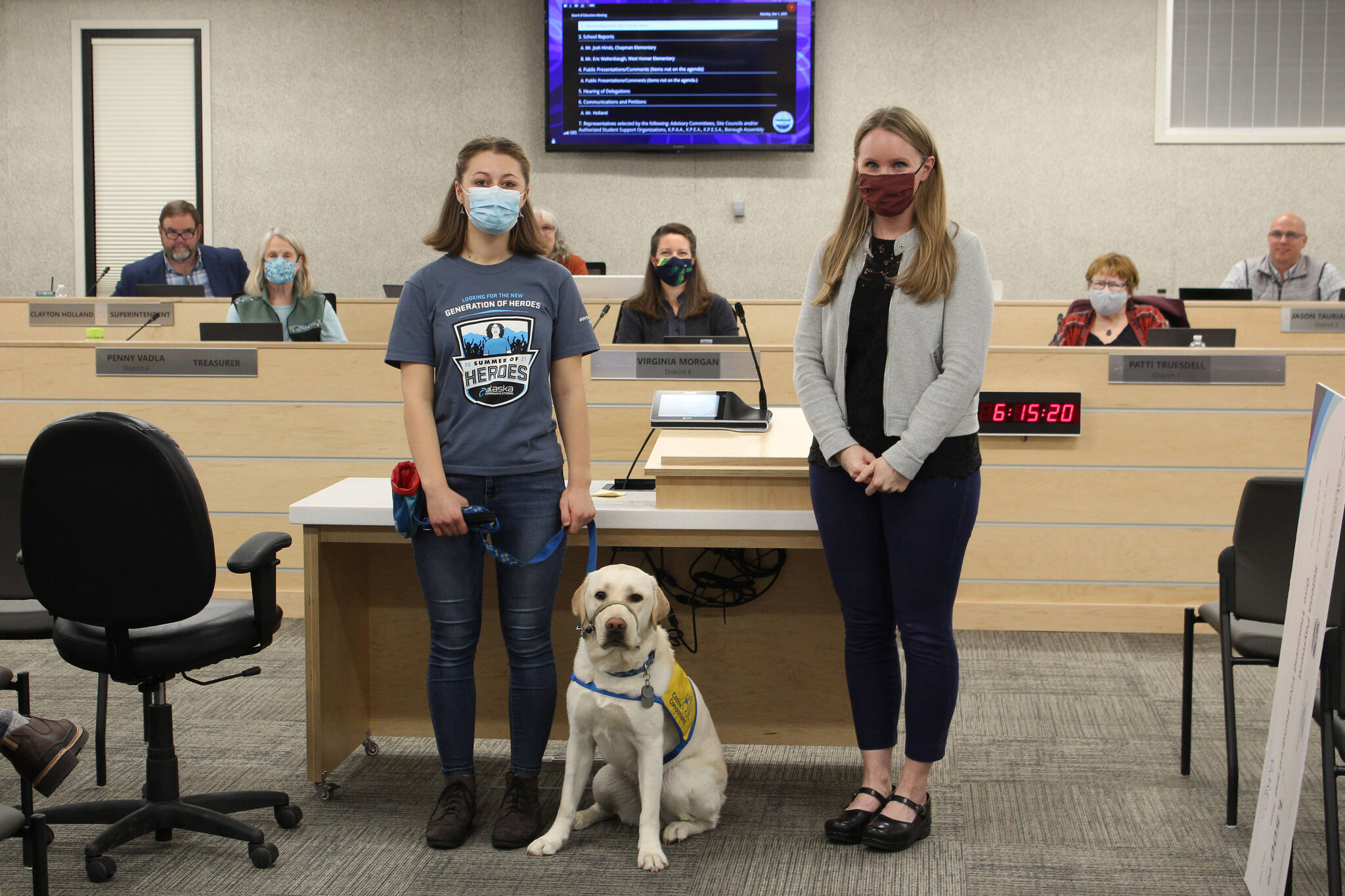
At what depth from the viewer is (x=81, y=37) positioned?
7.92 m

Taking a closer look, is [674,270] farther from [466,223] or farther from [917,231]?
[917,231]

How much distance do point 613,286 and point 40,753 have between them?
3.04 m

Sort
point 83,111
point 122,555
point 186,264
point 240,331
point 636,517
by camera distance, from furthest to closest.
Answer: point 83,111 < point 186,264 < point 240,331 < point 636,517 < point 122,555

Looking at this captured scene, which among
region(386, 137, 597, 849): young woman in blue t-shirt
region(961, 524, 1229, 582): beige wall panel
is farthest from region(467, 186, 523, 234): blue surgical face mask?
region(961, 524, 1229, 582): beige wall panel

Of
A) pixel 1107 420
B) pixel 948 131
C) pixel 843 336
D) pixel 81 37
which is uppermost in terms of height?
pixel 81 37

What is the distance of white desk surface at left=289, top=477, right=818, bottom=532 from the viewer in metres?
2.39

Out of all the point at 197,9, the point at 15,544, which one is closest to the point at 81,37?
the point at 197,9

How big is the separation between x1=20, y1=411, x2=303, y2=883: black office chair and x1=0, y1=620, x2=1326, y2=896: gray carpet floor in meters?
Answer: 0.16

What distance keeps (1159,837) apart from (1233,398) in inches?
79.2

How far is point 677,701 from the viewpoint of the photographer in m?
2.25

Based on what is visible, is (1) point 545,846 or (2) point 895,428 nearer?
(2) point 895,428

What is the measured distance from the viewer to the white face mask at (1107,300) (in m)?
4.95

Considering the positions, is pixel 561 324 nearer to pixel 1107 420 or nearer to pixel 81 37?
pixel 1107 420

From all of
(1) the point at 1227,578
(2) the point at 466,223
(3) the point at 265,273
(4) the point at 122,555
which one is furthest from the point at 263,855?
(3) the point at 265,273
